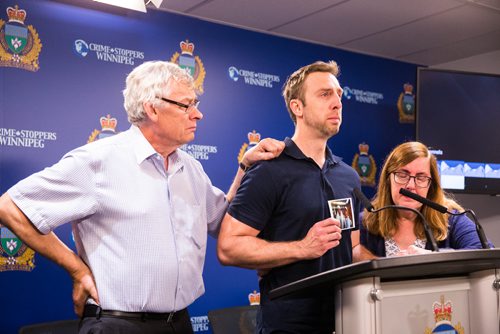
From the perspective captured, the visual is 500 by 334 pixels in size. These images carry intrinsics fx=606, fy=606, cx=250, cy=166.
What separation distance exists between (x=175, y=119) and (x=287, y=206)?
52cm

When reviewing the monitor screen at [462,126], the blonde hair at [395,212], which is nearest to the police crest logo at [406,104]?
the monitor screen at [462,126]

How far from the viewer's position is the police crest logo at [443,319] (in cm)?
154

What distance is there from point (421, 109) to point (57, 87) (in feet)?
8.95

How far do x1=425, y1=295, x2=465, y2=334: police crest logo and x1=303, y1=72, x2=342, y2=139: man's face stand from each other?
936 mm

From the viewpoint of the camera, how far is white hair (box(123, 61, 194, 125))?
7.29 ft

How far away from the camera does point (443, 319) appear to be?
155cm

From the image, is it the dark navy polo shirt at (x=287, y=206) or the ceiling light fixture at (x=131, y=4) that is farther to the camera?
Result: the ceiling light fixture at (x=131, y=4)

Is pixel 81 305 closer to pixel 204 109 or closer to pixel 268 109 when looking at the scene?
pixel 204 109

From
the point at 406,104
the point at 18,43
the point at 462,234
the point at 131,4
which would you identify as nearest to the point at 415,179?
the point at 462,234

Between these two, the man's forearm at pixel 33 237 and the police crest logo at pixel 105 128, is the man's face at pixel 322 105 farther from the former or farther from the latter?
the police crest logo at pixel 105 128

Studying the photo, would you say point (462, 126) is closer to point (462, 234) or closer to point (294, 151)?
point (462, 234)

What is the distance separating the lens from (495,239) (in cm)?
536

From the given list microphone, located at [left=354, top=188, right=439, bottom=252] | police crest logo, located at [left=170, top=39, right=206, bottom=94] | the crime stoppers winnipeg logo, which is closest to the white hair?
microphone, located at [left=354, top=188, right=439, bottom=252]

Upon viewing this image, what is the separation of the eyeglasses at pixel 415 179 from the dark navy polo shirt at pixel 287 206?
1.18 ft
